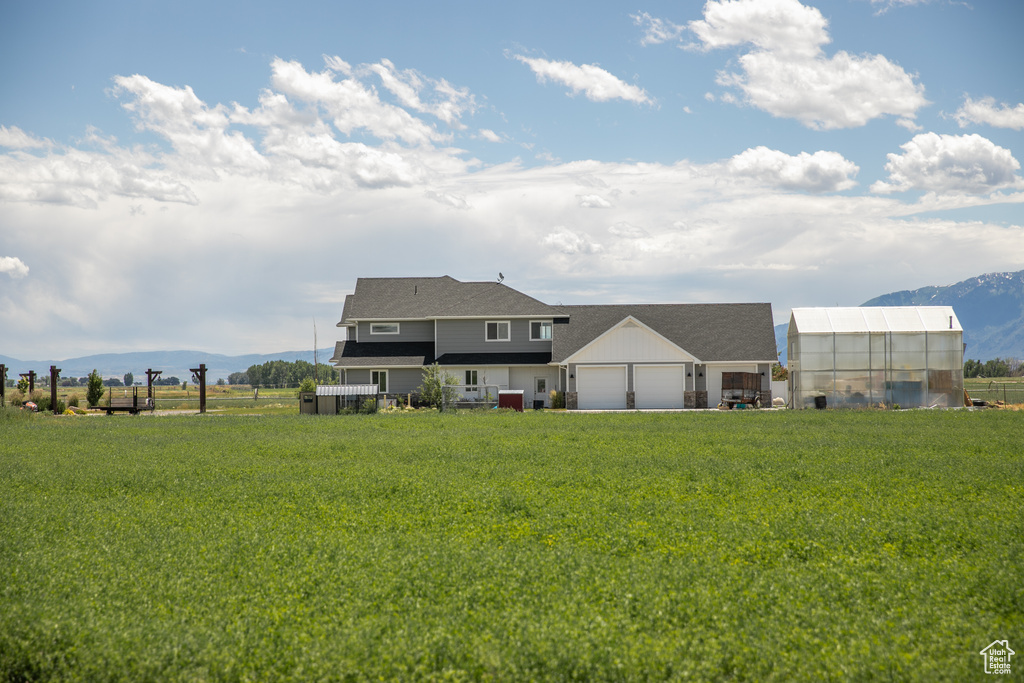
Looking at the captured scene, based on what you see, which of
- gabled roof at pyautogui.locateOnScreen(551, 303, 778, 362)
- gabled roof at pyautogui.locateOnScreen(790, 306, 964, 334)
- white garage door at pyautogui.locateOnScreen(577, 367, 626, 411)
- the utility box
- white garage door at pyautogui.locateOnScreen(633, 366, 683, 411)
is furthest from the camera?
gabled roof at pyautogui.locateOnScreen(551, 303, 778, 362)

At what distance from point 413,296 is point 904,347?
27644mm

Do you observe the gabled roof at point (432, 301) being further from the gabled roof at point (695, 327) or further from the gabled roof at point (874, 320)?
the gabled roof at point (874, 320)

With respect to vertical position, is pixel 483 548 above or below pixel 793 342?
below

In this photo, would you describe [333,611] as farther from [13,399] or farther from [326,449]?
[13,399]

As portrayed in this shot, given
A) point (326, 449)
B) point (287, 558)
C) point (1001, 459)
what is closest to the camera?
point (287, 558)

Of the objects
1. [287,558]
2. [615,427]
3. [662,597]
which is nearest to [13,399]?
[615,427]

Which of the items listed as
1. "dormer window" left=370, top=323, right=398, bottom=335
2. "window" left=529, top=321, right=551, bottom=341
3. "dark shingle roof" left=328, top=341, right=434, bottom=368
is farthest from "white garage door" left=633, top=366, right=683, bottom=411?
"dormer window" left=370, top=323, right=398, bottom=335

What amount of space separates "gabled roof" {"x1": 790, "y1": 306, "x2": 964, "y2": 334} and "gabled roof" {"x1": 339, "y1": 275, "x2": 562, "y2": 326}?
14.1 metres

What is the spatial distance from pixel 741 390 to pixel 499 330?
13.9m

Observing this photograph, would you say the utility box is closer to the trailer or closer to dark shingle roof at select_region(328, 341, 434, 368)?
dark shingle roof at select_region(328, 341, 434, 368)

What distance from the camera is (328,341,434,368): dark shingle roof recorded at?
43938mm

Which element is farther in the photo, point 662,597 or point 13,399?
point 13,399

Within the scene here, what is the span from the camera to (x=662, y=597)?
7398 mm

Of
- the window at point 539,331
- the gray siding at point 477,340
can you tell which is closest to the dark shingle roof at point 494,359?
the gray siding at point 477,340
